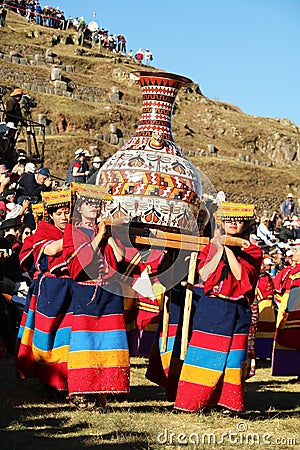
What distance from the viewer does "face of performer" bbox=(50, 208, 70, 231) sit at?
21.7 feet

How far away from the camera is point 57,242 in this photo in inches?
253

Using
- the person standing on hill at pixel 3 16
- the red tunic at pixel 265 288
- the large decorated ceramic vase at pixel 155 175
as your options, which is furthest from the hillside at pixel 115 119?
the large decorated ceramic vase at pixel 155 175

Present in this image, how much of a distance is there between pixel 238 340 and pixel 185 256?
2.76 feet

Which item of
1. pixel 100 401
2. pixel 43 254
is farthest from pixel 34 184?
pixel 100 401

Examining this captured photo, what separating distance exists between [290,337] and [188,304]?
305 centimetres

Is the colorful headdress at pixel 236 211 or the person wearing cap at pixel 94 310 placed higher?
the colorful headdress at pixel 236 211

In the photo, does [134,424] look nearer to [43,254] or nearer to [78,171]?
[43,254]

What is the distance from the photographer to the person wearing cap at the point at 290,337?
9023 mm

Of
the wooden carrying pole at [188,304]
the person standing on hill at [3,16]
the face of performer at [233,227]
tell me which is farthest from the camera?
the person standing on hill at [3,16]

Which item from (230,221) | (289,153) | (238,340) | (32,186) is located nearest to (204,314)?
(238,340)

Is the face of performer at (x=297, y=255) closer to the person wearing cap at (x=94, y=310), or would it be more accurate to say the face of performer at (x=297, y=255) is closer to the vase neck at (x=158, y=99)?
the vase neck at (x=158, y=99)

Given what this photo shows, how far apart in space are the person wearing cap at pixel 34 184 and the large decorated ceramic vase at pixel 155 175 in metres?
3.01

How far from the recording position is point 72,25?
58.6 meters

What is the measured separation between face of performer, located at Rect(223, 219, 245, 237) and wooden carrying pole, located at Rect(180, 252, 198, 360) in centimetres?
38
